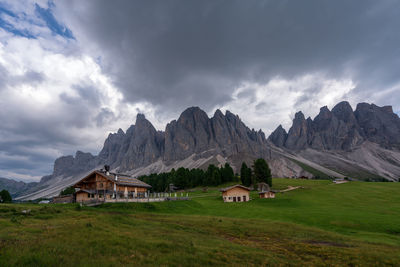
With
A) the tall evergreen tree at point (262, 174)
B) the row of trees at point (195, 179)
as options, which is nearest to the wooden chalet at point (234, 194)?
the tall evergreen tree at point (262, 174)

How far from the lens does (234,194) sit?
213 feet

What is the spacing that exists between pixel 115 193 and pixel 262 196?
140ft

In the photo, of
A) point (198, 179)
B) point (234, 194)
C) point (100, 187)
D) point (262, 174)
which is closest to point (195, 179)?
point (198, 179)

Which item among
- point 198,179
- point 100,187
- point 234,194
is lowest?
point 234,194

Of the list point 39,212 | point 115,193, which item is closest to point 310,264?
point 39,212

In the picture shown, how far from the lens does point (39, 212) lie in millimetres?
27500

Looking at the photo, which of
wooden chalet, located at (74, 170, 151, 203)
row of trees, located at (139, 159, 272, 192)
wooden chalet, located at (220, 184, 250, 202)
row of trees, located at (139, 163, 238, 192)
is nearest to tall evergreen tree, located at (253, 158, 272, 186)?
row of trees, located at (139, 159, 272, 192)

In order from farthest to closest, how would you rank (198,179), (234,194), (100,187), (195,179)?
(198,179) < (195,179) < (234,194) < (100,187)

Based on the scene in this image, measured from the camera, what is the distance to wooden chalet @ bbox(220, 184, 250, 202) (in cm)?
6425

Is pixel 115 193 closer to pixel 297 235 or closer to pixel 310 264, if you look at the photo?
pixel 297 235

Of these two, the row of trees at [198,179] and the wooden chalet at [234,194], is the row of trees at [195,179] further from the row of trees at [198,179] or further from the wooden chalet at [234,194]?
the wooden chalet at [234,194]

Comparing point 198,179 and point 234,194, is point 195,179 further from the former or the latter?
point 234,194

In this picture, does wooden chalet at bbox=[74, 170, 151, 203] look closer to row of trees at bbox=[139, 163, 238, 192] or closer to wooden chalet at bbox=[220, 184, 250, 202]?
wooden chalet at bbox=[220, 184, 250, 202]

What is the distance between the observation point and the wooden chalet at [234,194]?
6425 centimetres
